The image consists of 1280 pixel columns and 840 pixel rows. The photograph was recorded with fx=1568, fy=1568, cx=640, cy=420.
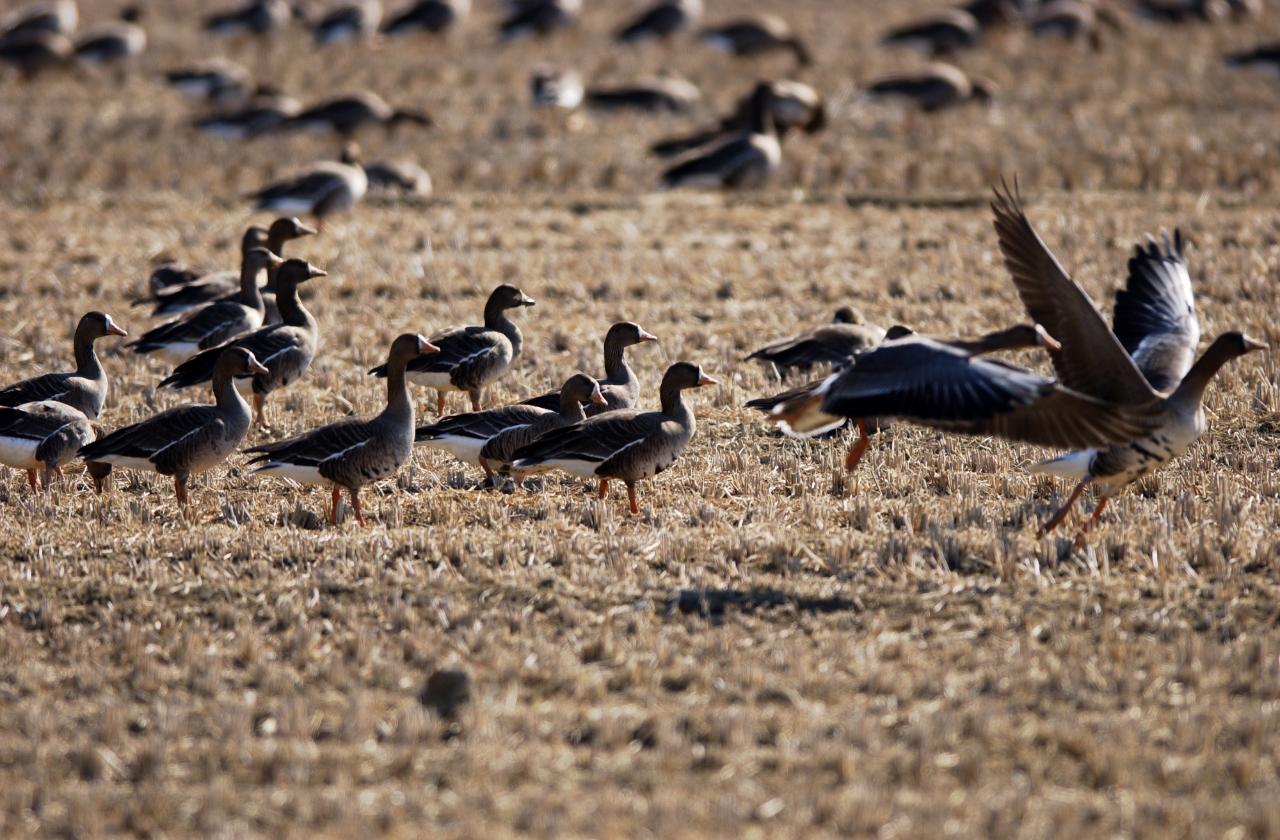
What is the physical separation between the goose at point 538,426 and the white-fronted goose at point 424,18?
24.0 meters

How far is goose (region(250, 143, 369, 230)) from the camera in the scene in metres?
18.1

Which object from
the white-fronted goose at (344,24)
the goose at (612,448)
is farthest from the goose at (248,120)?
the goose at (612,448)

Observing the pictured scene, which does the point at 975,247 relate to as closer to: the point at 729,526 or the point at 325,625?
the point at 729,526

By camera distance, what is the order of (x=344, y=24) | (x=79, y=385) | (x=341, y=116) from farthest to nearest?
(x=344, y=24)
(x=341, y=116)
(x=79, y=385)

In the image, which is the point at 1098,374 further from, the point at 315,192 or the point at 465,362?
the point at 315,192

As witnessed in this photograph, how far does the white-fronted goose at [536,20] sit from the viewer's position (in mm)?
33031

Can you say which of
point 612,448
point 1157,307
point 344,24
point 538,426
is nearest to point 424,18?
point 344,24

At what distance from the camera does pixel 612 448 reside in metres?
9.30

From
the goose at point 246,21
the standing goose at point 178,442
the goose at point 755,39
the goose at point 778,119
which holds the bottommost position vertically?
the standing goose at point 178,442

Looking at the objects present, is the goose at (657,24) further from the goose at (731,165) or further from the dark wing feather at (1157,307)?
the dark wing feather at (1157,307)

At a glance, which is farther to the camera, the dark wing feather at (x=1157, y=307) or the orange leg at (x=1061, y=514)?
the dark wing feather at (x=1157, y=307)

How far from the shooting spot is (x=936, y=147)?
22906 millimetres

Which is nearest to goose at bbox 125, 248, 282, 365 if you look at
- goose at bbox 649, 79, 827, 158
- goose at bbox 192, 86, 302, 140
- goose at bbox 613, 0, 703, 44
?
goose at bbox 649, 79, 827, 158

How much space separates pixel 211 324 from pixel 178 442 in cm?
351
